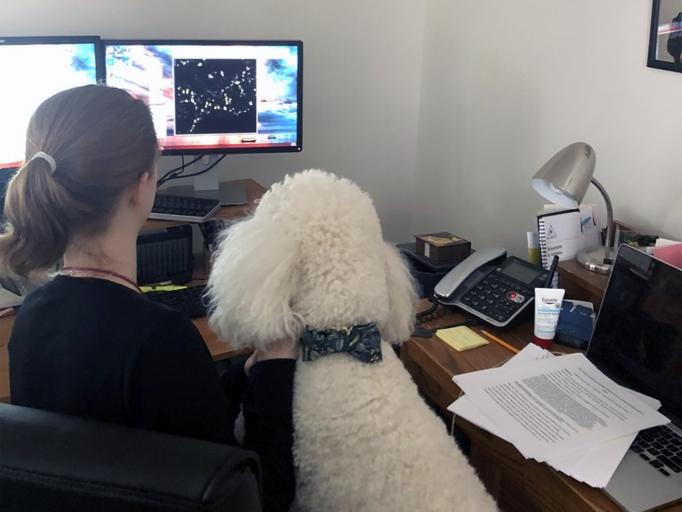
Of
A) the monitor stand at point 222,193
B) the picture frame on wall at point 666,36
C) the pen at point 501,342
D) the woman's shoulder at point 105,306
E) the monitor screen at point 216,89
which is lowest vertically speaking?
the pen at point 501,342

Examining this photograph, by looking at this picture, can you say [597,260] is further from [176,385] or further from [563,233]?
[176,385]

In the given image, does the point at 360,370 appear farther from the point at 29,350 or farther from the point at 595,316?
the point at 595,316

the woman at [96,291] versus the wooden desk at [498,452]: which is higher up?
the woman at [96,291]

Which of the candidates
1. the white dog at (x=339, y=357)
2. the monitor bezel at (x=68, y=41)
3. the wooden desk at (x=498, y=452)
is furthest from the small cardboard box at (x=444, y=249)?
the monitor bezel at (x=68, y=41)

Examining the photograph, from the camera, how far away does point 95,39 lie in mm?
1798

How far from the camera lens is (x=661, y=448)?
118 cm

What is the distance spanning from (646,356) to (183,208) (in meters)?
1.27

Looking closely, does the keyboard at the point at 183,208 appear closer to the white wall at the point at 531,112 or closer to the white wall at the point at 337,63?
the white wall at the point at 337,63

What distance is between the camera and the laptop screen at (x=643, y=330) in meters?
1.26

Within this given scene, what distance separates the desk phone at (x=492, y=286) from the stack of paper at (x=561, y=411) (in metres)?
0.17

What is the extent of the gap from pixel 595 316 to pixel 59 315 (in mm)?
1136

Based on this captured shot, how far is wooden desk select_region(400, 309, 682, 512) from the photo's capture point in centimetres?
110

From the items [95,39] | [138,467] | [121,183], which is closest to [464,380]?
[121,183]

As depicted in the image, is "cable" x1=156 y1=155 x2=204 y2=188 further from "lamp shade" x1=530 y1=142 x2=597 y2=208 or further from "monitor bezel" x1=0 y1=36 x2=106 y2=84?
"lamp shade" x1=530 y1=142 x2=597 y2=208
